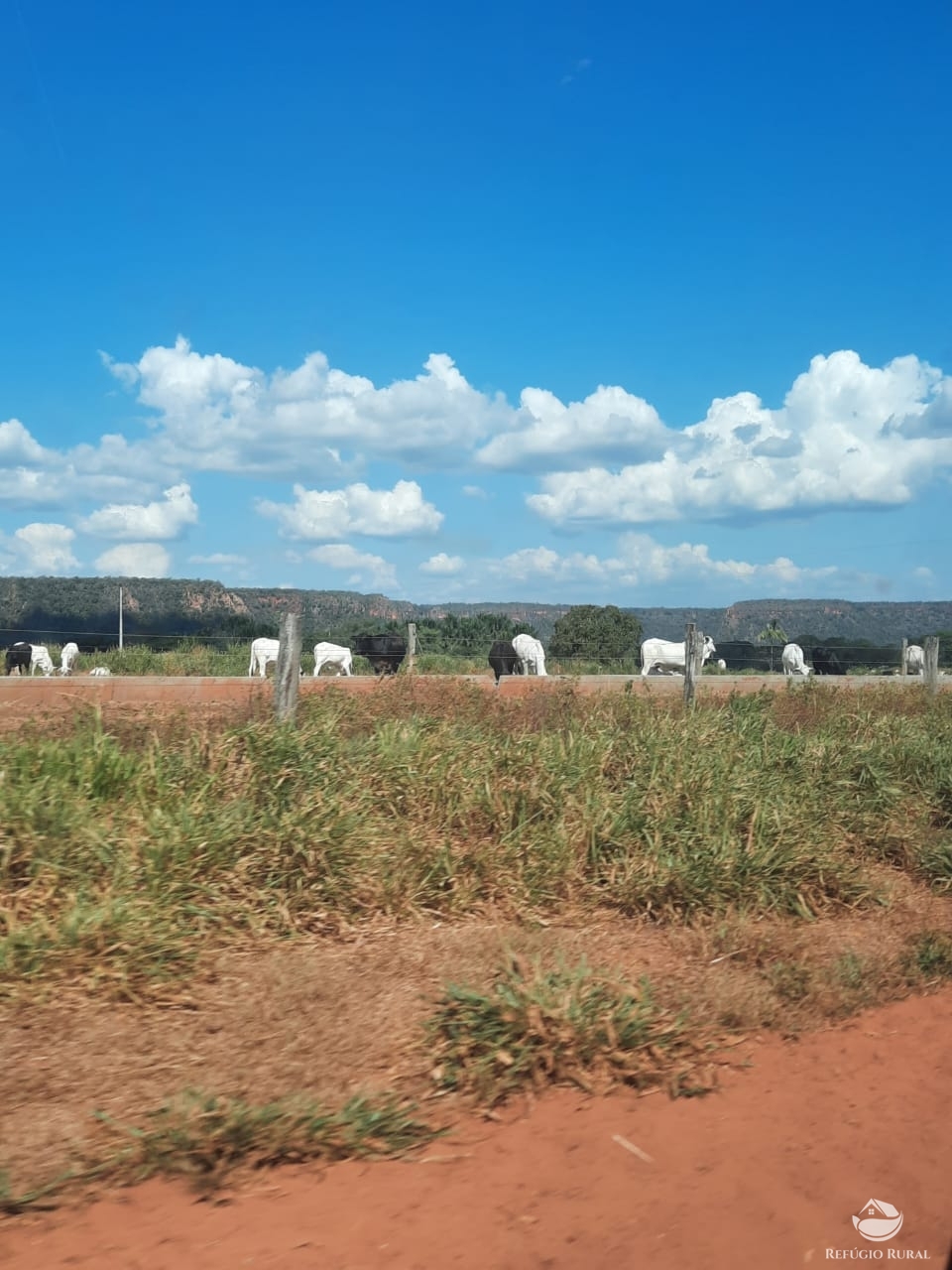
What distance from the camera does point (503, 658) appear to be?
21.0 m

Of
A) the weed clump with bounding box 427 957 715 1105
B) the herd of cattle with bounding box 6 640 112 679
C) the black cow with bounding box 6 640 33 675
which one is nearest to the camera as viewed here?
the weed clump with bounding box 427 957 715 1105

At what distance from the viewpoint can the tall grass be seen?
212 inches

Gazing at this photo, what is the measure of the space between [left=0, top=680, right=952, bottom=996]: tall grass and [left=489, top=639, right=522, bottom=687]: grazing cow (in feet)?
36.6

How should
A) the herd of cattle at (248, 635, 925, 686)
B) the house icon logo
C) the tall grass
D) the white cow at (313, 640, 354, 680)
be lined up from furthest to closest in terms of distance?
the white cow at (313, 640, 354, 680)
the herd of cattle at (248, 635, 925, 686)
the tall grass
the house icon logo

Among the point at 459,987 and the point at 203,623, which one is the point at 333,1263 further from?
the point at 203,623

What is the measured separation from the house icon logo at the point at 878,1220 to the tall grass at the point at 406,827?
283cm

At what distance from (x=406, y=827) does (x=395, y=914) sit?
865 millimetres

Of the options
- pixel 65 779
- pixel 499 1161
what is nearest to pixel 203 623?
pixel 65 779

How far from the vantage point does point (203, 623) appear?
151 feet

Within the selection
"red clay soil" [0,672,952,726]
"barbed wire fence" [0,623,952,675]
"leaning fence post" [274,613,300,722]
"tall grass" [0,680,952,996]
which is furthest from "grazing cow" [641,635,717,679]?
"leaning fence post" [274,613,300,722]

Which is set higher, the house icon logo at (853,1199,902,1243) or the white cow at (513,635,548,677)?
the white cow at (513,635,548,677)

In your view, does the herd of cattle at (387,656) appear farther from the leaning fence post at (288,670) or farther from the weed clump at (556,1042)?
the weed clump at (556,1042)

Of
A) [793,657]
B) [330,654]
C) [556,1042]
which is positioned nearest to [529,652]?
[330,654]

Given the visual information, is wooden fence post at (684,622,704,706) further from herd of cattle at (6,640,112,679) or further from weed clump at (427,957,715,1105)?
herd of cattle at (6,640,112,679)
